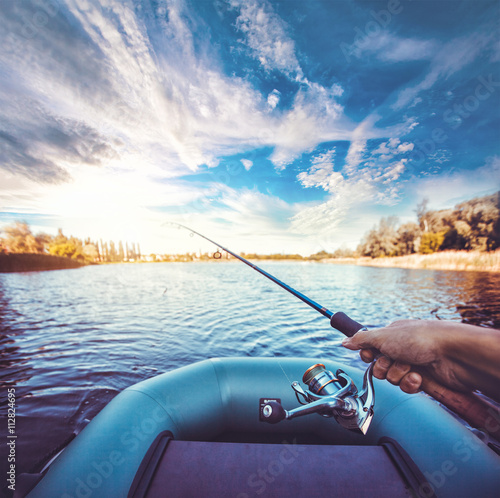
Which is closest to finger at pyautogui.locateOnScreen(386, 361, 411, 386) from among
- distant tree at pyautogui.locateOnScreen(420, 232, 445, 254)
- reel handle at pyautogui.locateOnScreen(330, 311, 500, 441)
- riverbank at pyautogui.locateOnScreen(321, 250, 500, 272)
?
reel handle at pyautogui.locateOnScreen(330, 311, 500, 441)

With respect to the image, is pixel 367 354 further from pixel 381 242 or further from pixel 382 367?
pixel 381 242

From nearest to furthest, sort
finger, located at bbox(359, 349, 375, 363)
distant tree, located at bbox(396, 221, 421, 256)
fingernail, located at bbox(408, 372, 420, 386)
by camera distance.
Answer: fingernail, located at bbox(408, 372, 420, 386) → finger, located at bbox(359, 349, 375, 363) → distant tree, located at bbox(396, 221, 421, 256)

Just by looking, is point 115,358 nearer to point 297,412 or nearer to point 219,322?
point 219,322

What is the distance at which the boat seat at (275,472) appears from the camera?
1.32 meters

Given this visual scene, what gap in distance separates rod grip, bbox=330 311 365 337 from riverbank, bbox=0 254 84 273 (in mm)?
54537

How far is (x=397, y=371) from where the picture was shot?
1.13 meters

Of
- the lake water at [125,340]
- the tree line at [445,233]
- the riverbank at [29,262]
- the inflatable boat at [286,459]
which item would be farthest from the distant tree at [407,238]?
the riverbank at [29,262]

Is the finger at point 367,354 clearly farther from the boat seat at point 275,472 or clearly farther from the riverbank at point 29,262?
the riverbank at point 29,262

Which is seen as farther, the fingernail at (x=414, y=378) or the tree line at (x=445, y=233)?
the tree line at (x=445, y=233)

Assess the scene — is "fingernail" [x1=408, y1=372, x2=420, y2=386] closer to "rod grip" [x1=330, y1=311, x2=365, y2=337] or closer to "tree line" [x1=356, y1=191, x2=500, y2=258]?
"rod grip" [x1=330, y1=311, x2=365, y2=337]

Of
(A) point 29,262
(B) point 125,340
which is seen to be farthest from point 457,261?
(A) point 29,262

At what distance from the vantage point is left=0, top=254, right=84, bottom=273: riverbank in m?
39.3

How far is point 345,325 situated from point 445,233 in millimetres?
51522

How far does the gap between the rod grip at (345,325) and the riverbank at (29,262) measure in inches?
2147
